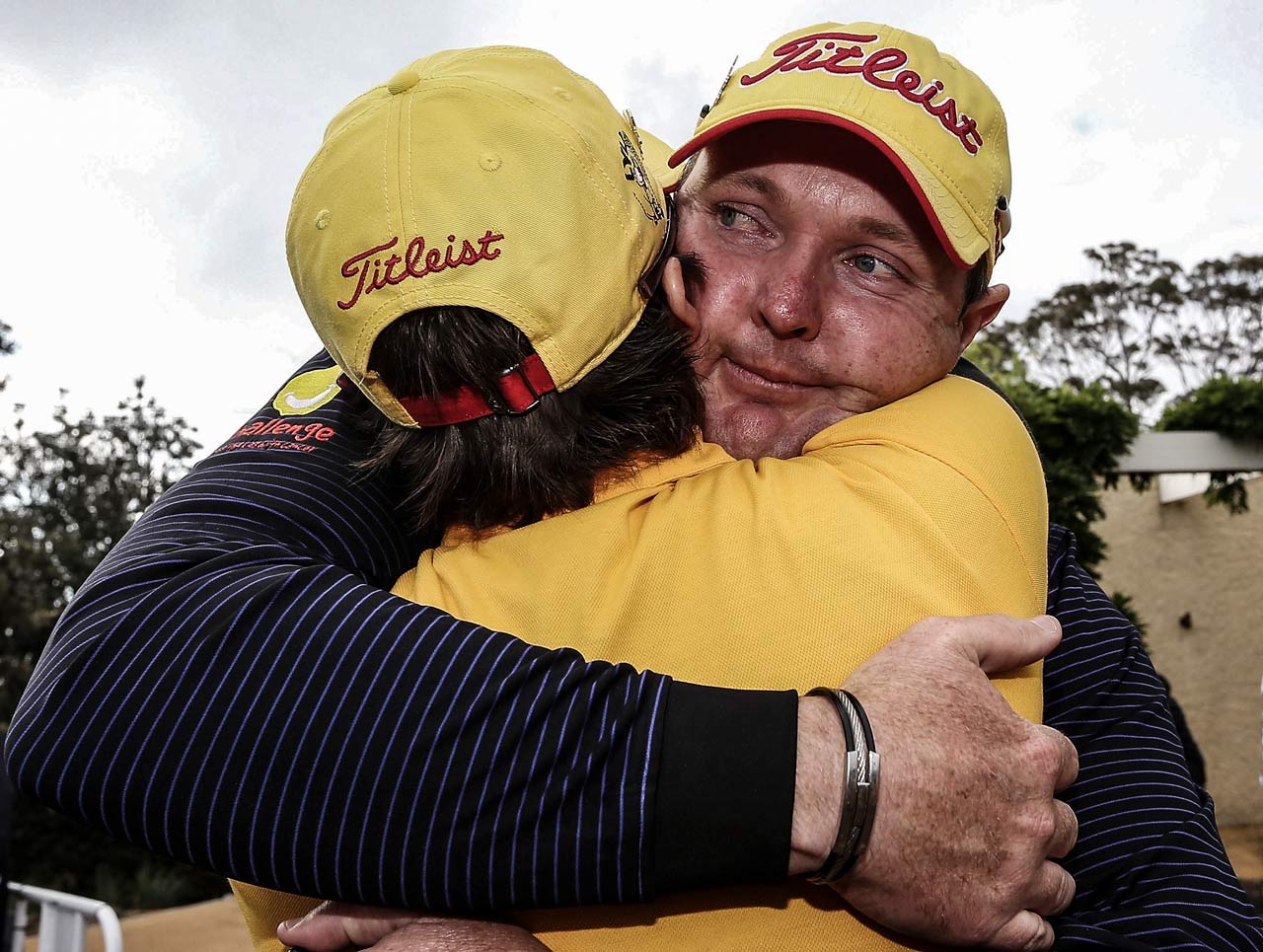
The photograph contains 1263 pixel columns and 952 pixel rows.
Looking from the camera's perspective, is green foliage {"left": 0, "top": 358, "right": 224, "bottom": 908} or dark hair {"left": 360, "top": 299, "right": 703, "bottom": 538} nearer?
dark hair {"left": 360, "top": 299, "right": 703, "bottom": 538}

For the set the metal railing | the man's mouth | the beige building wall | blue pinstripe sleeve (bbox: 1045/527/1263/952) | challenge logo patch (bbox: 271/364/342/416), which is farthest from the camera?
the beige building wall

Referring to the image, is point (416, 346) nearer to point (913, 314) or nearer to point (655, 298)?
point (655, 298)

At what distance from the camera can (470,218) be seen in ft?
4.24

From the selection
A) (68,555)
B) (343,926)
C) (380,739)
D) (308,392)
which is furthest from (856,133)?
(68,555)

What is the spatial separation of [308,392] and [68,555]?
15.7 metres

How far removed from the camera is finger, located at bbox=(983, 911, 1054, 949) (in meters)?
1.18

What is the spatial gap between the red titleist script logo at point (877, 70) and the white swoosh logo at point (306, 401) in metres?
0.81

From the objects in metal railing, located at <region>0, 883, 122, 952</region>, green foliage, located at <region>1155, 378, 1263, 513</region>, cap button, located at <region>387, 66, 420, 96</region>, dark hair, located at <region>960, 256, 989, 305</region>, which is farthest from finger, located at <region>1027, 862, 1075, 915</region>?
→ green foliage, located at <region>1155, 378, 1263, 513</region>

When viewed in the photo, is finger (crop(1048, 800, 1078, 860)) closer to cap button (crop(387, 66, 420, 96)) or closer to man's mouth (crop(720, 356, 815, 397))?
man's mouth (crop(720, 356, 815, 397))

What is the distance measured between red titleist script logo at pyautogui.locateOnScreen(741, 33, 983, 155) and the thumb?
2.60 ft

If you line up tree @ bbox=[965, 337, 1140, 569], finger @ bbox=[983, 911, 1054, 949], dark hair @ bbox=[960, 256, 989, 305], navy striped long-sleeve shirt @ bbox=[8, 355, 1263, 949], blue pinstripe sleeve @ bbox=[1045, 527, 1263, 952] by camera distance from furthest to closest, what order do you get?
tree @ bbox=[965, 337, 1140, 569], dark hair @ bbox=[960, 256, 989, 305], blue pinstripe sleeve @ bbox=[1045, 527, 1263, 952], finger @ bbox=[983, 911, 1054, 949], navy striped long-sleeve shirt @ bbox=[8, 355, 1263, 949]

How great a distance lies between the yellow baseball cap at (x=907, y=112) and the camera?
64.9 inches

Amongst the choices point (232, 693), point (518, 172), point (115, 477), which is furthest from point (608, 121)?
point (115, 477)

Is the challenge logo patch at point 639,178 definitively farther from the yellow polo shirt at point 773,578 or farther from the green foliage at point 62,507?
the green foliage at point 62,507
